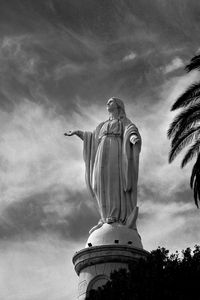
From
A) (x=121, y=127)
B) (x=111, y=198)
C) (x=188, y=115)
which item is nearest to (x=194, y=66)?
(x=188, y=115)

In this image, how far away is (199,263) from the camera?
16297 millimetres

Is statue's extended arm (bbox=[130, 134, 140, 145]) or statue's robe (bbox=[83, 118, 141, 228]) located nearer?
statue's robe (bbox=[83, 118, 141, 228])

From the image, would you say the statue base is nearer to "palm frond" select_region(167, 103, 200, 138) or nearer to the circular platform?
the circular platform

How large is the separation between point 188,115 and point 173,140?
1.05 m

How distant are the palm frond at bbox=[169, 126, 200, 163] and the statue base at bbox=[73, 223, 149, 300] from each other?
10.5 ft

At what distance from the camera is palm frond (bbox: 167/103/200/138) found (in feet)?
67.1

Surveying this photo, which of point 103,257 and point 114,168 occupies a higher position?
point 114,168

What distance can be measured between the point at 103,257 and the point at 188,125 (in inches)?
204

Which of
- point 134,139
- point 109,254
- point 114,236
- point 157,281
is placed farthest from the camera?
point 134,139

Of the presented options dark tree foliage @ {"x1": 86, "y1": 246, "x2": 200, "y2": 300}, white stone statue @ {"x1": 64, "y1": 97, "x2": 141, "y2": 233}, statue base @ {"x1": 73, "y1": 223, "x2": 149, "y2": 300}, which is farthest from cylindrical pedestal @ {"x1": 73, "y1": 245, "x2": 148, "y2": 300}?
dark tree foliage @ {"x1": 86, "y1": 246, "x2": 200, "y2": 300}

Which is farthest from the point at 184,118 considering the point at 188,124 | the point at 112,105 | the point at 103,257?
the point at 103,257

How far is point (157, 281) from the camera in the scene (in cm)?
1576

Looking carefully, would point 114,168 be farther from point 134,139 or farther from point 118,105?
point 118,105

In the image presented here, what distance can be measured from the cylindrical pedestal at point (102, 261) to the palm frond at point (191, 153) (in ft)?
12.3
